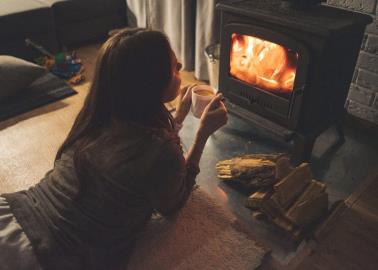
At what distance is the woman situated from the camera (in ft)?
2.85

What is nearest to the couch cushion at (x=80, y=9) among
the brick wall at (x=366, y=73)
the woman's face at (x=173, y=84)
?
the brick wall at (x=366, y=73)

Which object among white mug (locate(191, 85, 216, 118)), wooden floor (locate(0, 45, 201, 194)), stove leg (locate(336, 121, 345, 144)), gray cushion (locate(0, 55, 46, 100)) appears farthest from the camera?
gray cushion (locate(0, 55, 46, 100))

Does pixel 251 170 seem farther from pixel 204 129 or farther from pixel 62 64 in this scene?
pixel 62 64

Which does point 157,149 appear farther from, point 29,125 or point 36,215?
point 29,125

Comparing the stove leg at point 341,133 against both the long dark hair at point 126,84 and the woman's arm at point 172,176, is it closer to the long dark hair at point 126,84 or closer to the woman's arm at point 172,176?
the woman's arm at point 172,176

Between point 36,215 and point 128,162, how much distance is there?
0.31 metres

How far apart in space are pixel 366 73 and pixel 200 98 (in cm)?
89

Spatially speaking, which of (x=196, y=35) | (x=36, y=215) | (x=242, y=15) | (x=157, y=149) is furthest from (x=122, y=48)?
(x=196, y=35)

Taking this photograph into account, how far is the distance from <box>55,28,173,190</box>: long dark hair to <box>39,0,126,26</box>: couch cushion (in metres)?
2.14

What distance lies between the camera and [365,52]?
5.87ft

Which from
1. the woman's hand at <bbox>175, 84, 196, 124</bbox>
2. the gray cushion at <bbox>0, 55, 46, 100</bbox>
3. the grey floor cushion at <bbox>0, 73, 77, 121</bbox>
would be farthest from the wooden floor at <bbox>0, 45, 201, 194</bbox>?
the woman's hand at <bbox>175, 84, 196, 124</bbox>

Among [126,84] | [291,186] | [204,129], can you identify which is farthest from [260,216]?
[126,84]

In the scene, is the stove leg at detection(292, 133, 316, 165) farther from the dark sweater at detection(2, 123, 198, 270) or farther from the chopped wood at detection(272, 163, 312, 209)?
the dark sweater at detection(2, 123, 198, 270)

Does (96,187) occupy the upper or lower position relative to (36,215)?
upper
